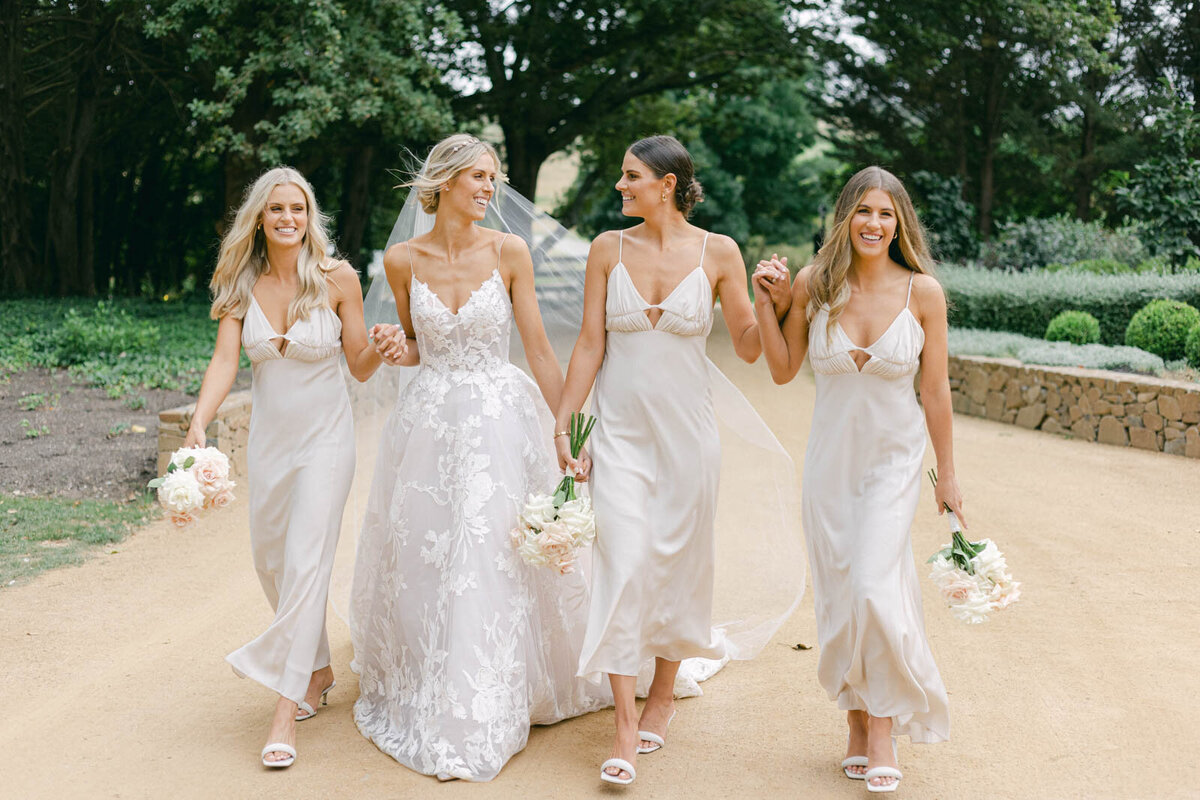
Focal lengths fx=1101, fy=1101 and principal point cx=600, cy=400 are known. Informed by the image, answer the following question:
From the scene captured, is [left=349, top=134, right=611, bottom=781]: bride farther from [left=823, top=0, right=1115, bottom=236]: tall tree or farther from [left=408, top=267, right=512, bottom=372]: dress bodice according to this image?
[left=823, top=0, right=1115, bottom=236]: tall tree

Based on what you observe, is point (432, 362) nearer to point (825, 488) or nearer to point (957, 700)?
point (825, 488)

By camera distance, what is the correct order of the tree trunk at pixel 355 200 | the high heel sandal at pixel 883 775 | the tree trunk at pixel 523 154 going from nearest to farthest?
the high heel sandal at pixel 883 775 < the tree trunk at pixel 523 154 < the tree trunk at pixel 355 200

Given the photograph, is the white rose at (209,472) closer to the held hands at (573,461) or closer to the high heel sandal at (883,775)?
the held hands at (573,461)

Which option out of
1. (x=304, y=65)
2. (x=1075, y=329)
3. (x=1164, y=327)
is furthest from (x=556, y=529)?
(x=304, y=65)

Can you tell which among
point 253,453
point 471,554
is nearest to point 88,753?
point 253,453

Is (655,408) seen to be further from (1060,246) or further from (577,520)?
(1060,246)

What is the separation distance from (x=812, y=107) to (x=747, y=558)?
26.5 meters

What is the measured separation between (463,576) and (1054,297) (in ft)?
40.9

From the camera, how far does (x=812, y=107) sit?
102ft

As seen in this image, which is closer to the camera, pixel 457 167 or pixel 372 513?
pixel 457 167

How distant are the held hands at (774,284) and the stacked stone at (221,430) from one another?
16.2ft

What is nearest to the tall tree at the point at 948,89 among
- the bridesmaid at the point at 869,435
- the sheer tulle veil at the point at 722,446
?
the sheer tulle veil at the point at 722,446

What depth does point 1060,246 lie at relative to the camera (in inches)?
763

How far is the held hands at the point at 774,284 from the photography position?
4.20 m
